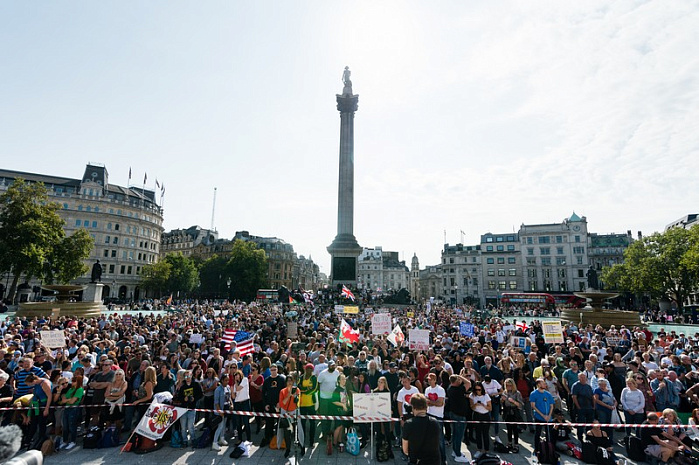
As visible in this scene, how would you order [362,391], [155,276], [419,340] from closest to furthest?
[362,391] < [419,340] < [155,276]

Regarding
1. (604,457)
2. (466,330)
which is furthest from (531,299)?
(604,457)

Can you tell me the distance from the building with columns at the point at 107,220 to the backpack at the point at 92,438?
8116 centimetres

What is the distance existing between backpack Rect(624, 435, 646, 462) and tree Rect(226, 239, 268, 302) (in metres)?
80.0

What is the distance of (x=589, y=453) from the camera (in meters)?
8.53

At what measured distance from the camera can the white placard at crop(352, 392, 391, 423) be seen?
8844 mm

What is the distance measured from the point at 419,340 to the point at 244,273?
7328 cm

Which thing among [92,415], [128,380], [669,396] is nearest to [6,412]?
[92,415]

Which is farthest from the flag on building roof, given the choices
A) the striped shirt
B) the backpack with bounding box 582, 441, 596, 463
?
the striped shirt

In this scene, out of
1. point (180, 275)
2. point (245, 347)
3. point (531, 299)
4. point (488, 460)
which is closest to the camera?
point (488, 460)

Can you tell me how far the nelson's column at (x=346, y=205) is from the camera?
175 ft

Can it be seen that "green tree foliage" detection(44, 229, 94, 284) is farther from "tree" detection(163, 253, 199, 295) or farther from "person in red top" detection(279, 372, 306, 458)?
"person in red top" detection(279, 372, 306, 458)

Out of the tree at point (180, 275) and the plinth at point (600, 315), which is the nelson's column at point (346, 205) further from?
the tree at point (180, 275)

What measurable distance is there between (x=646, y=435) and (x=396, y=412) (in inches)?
220

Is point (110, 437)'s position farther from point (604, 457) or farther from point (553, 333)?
point (553, 333)
